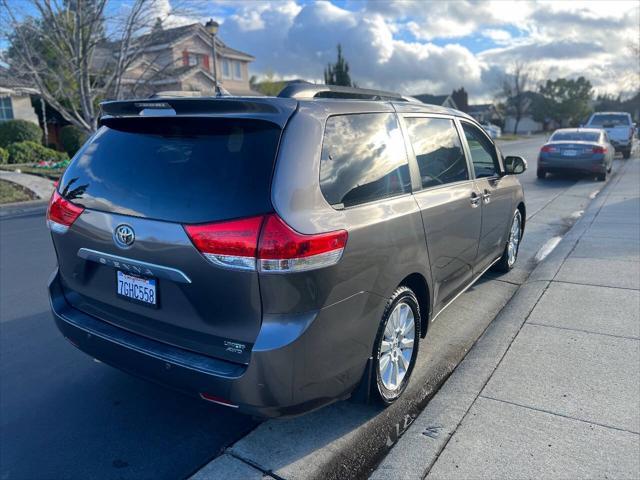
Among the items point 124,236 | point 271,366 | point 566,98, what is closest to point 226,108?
point 124,236

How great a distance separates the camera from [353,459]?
2.79 metres

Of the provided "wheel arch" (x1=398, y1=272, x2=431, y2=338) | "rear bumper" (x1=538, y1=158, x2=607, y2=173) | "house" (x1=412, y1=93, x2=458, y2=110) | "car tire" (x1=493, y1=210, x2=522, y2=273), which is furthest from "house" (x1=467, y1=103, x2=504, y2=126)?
"wheel arch" (x1=398, y1=272, x2=431, y2=338)

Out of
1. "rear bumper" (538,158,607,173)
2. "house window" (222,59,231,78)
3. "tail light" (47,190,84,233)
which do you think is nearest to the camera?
"tail light" (47,190,84,233)

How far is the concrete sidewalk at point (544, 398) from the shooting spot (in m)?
2.69

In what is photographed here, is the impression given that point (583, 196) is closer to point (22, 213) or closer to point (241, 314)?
point (241, 314)

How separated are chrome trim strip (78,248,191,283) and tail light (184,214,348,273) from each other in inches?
8.4

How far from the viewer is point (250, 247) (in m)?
2.29

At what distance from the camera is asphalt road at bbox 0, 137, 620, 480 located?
275cm

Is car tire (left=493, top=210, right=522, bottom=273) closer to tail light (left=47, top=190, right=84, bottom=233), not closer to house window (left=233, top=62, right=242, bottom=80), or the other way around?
tail light (left=47, top=190, right=84, bottom=233)

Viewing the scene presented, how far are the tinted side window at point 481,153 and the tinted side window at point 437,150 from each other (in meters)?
0.36

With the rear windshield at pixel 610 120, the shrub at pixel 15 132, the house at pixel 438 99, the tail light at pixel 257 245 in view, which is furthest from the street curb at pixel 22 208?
the house at pixel 438 99

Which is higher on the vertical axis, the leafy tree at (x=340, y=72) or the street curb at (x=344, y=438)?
the leafy tree at (x=340, y=72)

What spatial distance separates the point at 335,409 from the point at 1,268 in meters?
5.18

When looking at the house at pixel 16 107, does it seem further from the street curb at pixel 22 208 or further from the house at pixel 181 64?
the street curb at pixel 22 208
